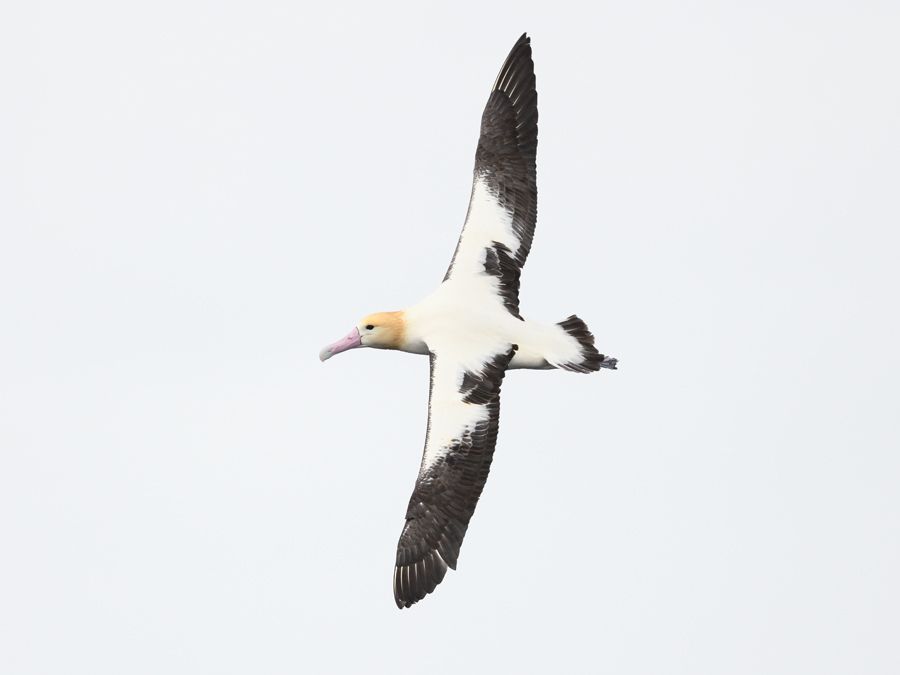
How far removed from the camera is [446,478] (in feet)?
66.4

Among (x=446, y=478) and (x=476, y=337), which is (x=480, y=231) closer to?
(x=476, y=337)

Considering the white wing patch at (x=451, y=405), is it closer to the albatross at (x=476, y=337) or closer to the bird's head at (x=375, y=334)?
the albatross at (x=476, y=337)

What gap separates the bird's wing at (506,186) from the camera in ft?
72.2

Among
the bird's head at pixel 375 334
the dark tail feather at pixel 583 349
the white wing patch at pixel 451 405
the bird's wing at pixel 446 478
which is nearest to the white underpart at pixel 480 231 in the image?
the bird's head at pixel 375 334

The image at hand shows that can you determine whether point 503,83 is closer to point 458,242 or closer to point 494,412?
point 458,242

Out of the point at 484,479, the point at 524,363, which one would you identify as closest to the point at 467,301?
the point at 524,363

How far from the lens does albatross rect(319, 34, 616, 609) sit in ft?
66.4

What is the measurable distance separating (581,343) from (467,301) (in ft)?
4.75

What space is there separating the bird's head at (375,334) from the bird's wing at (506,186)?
93 cm

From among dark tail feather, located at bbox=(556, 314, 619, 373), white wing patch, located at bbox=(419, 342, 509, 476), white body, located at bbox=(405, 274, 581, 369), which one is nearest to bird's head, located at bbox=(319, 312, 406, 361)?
white body, located at bbox=(405, 274, 581, 369)

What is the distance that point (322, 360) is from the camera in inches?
880

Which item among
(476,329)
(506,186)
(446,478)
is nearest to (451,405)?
(446,478)

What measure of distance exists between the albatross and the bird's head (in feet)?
0.04

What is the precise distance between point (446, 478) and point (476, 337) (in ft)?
5.83
